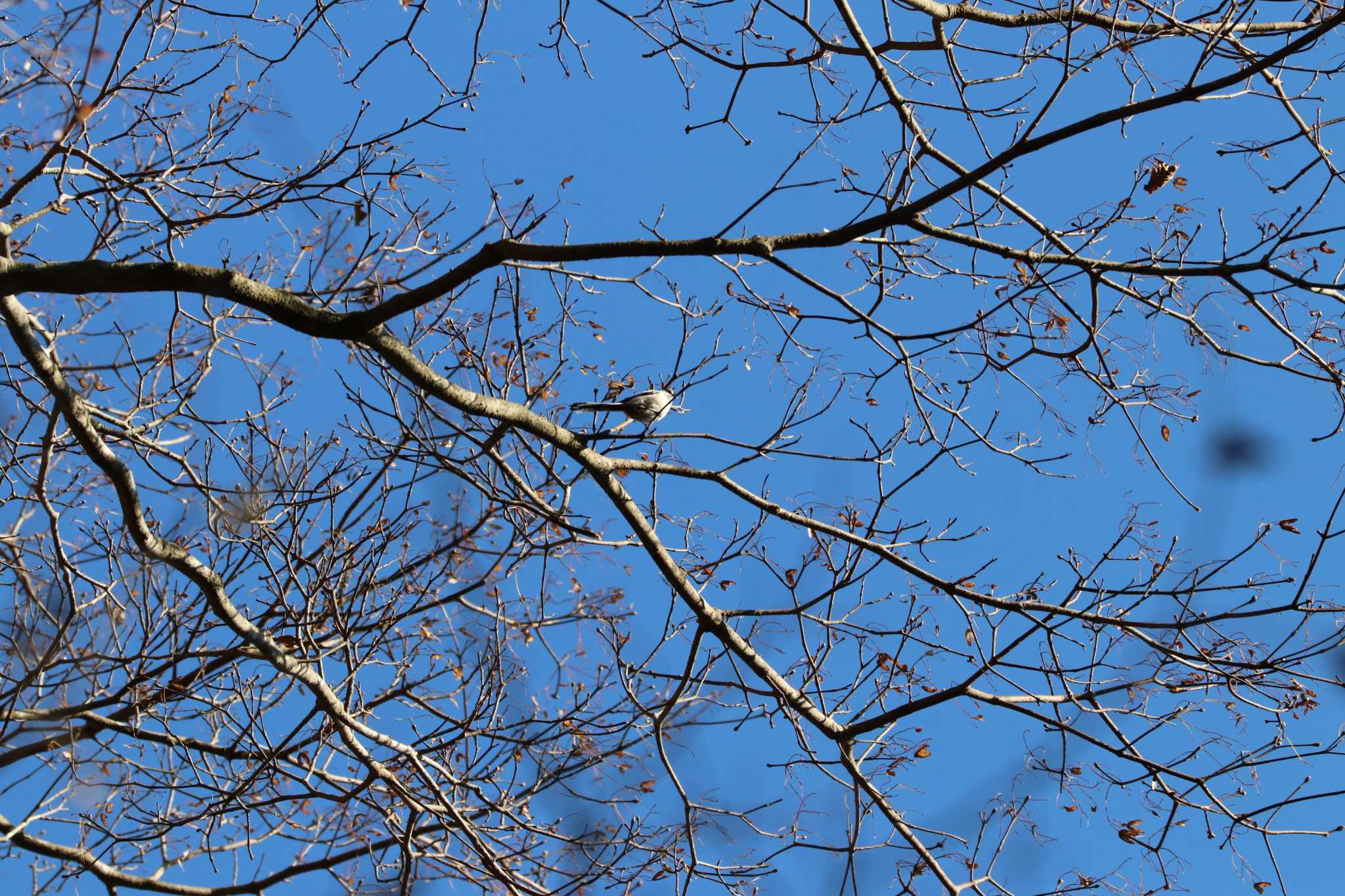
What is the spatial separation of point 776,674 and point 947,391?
4.72 feet

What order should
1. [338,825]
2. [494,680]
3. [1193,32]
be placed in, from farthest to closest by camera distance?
[338,825] → [494,680] → [1193,32]

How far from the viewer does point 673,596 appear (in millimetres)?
4254

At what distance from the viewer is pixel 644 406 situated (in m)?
4.66

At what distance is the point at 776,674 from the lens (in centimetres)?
422

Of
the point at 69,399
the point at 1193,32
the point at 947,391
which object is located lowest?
the point at 69,399

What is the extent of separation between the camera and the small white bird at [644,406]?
14.8 feet

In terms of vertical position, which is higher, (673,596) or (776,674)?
(673,596)

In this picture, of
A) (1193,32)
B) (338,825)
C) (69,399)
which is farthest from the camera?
(338,825)

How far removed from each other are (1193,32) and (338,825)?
4.90m

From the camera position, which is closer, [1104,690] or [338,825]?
[1104,690]

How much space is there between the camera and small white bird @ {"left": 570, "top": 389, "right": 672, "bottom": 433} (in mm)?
4508

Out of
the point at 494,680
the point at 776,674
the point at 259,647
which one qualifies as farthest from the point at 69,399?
the point at 776,674

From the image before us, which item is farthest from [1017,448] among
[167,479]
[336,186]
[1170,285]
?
[167,479]

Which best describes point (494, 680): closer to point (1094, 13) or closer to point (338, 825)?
point (338, 825)
